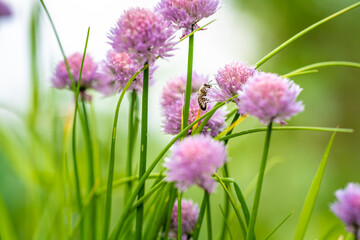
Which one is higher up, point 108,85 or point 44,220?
point 108,85

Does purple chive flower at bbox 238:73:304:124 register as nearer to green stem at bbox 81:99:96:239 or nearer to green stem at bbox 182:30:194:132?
green stem at bbox 182:30:194:132

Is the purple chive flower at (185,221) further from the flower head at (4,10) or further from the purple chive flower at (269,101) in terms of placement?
the flower head at (4,10)

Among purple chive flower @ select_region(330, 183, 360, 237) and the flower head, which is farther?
the flower head

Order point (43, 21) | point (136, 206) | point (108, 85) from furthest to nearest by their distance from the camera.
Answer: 1. point (43, 21)
2. point (108, 85)
3. point (136, 206)

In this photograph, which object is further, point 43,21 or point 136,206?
point 43,21

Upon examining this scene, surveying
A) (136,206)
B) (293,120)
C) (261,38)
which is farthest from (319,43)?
(136,206)

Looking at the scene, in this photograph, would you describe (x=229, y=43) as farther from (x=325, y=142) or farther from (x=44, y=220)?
(x=44, y=220)

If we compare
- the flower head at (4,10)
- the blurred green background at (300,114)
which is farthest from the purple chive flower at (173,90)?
the blurred green background at (300,114)

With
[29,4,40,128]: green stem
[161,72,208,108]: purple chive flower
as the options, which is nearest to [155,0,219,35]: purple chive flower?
[161,72,208,108]: purple chive flower
